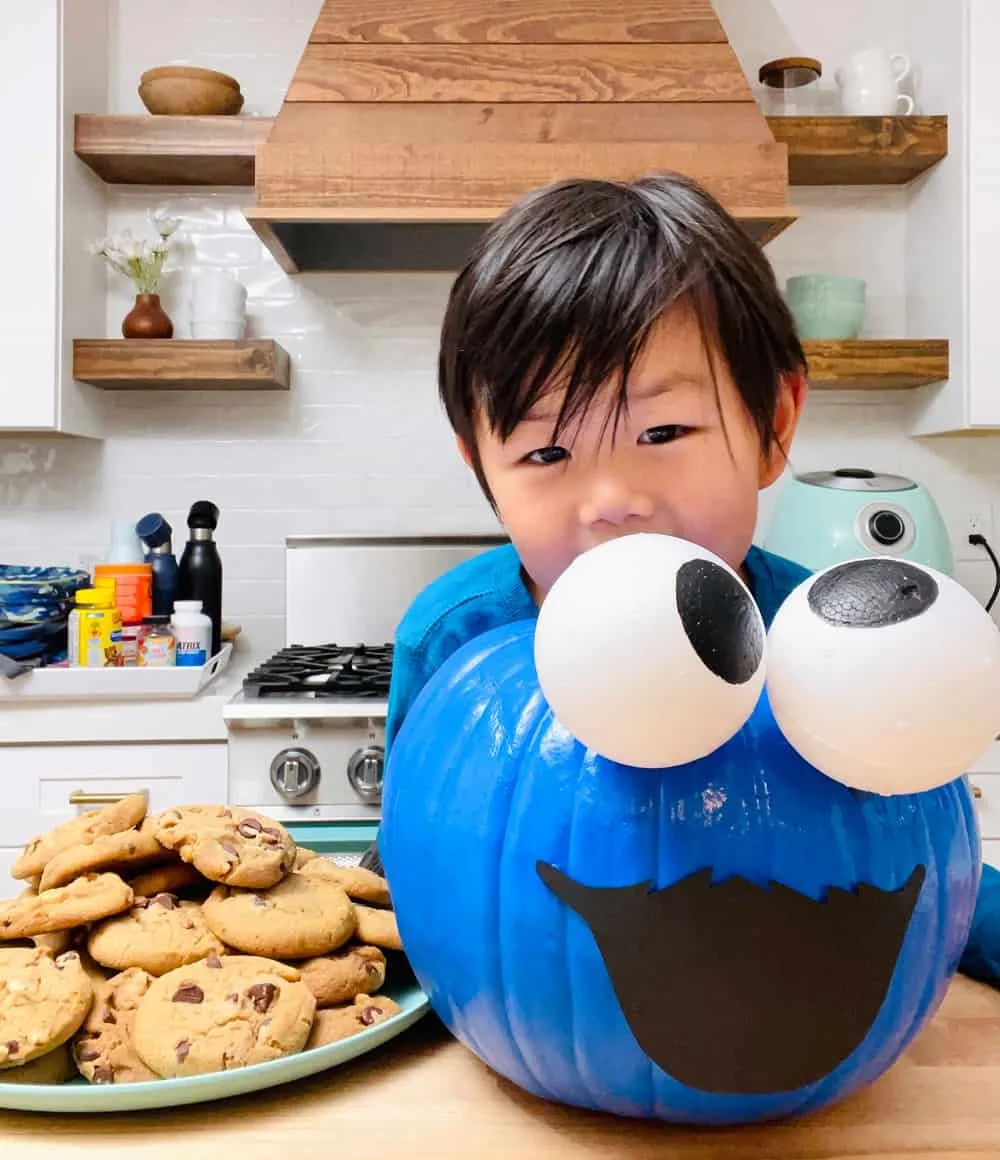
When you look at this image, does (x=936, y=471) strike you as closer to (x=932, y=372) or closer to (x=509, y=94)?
(x=932, y=372)

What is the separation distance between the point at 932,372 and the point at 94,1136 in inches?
87.7

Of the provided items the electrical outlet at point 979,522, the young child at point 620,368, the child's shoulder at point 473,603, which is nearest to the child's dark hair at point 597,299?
the young child at point 620,368

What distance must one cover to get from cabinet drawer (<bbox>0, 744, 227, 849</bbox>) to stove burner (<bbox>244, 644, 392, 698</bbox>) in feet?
0.56

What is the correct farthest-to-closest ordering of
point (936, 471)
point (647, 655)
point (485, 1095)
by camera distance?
point (936, 471) → point (485, 1095) → point (647, 655)

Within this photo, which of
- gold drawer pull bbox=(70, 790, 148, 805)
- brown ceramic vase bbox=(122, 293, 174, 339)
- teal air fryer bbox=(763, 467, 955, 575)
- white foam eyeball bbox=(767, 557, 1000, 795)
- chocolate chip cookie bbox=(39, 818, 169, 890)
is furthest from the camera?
brown ceramic vase bbox=(122, 293, 174, 339)

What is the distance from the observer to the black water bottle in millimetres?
2229

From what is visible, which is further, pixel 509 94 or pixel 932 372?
pixel 932 372

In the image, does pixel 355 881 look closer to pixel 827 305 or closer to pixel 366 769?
pixel 366 769

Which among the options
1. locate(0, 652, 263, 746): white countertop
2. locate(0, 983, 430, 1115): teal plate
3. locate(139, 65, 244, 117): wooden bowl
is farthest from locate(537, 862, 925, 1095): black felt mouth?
locate(139, 65, 244, 117): wooden bowl

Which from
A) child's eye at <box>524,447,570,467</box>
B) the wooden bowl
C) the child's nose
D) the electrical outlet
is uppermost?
the wooden bowl

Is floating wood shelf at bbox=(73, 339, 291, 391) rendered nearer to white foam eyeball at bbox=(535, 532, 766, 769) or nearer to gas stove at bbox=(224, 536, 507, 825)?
gas stove at bbox=(224, 536, 507, 825)

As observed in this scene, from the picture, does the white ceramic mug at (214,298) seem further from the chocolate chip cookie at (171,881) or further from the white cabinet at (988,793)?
the chocolate chip cookie at (171,881)

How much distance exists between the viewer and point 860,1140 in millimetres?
444

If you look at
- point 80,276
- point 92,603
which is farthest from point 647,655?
point 80,276
